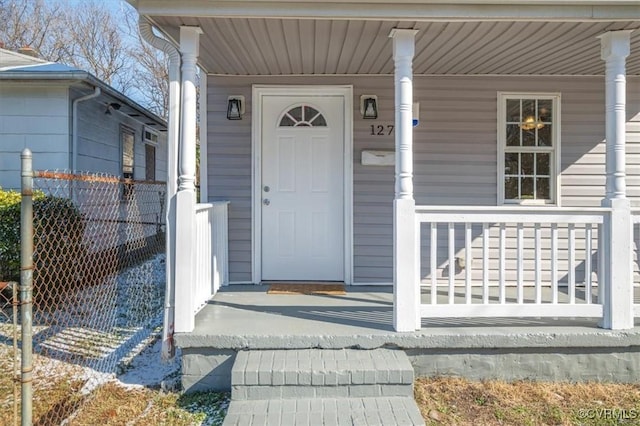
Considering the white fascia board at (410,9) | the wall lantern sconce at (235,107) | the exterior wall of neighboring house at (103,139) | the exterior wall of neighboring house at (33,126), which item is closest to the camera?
the white fascia board at (410,9)

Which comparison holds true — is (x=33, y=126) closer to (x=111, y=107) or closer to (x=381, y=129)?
(x=111, y=107)

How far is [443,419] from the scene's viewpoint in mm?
2865

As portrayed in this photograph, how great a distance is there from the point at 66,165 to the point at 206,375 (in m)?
4.41

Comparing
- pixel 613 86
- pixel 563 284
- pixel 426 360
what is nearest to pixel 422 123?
pixel 613 86

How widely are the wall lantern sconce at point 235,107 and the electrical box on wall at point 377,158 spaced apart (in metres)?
1.30

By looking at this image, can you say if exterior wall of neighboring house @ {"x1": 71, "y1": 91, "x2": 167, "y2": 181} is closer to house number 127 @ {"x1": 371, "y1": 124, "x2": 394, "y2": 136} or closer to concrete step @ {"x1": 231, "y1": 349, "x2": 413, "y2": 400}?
house number 127 @ {"x1": 371, "y1": 124, "x2": 394, "y2": 136}

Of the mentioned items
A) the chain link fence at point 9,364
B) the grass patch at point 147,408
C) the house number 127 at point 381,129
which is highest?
the house number 127 at point 381,129

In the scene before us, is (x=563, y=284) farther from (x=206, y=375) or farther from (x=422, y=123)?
(x=206, y=375)

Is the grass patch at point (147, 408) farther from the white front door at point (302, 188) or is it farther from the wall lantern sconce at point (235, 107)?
the wall lantern sconce at point (235, 107)

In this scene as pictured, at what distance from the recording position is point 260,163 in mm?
4922

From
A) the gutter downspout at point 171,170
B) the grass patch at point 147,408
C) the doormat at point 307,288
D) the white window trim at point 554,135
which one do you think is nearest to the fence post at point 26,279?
the grass patch at point 147,408

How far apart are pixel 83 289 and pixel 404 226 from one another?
4234 mm

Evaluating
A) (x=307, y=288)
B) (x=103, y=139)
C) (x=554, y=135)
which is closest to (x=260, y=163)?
(x=307, y=288)

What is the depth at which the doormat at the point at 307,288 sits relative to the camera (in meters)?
4.54
